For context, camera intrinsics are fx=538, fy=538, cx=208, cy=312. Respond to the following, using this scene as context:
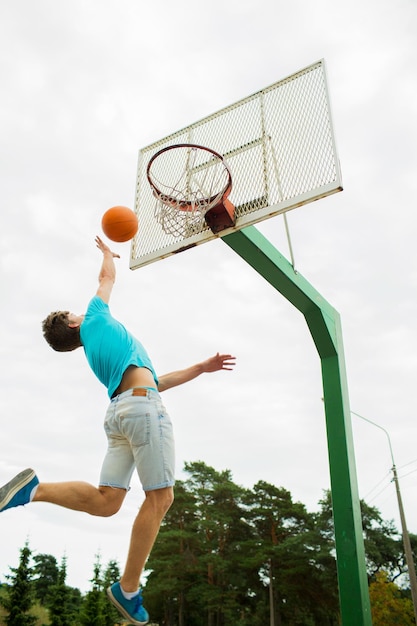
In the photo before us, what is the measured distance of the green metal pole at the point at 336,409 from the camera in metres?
5.58

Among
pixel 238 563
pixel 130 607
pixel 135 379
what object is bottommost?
pixel 130 607

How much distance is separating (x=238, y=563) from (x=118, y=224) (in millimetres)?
31149

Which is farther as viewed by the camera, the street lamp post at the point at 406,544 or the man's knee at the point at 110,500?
the street lamp post at the point at 406,544

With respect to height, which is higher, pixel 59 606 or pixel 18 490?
pixel 59 606

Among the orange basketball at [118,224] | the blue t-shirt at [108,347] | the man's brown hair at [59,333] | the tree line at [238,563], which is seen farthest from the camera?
the tree line at [238,563]

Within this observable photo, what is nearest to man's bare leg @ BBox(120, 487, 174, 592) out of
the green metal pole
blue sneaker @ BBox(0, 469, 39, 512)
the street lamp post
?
blue sneaker @ BBox(0, 469, 39, 512)

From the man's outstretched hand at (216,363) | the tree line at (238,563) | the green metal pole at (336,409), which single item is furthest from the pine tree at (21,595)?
the man's outstretched hand at (216,363)

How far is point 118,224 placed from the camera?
412 cm

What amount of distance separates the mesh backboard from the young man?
1.84 metres

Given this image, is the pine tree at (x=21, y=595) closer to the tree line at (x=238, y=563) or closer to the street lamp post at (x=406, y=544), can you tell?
the tree line at (x=238, y=563)

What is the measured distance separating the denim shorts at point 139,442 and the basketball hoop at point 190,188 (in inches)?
92.3

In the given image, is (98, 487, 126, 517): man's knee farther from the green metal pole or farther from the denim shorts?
the green metal pole

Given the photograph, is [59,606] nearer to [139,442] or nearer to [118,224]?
[118,224]

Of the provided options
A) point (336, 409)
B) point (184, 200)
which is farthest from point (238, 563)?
point (184, 200)
